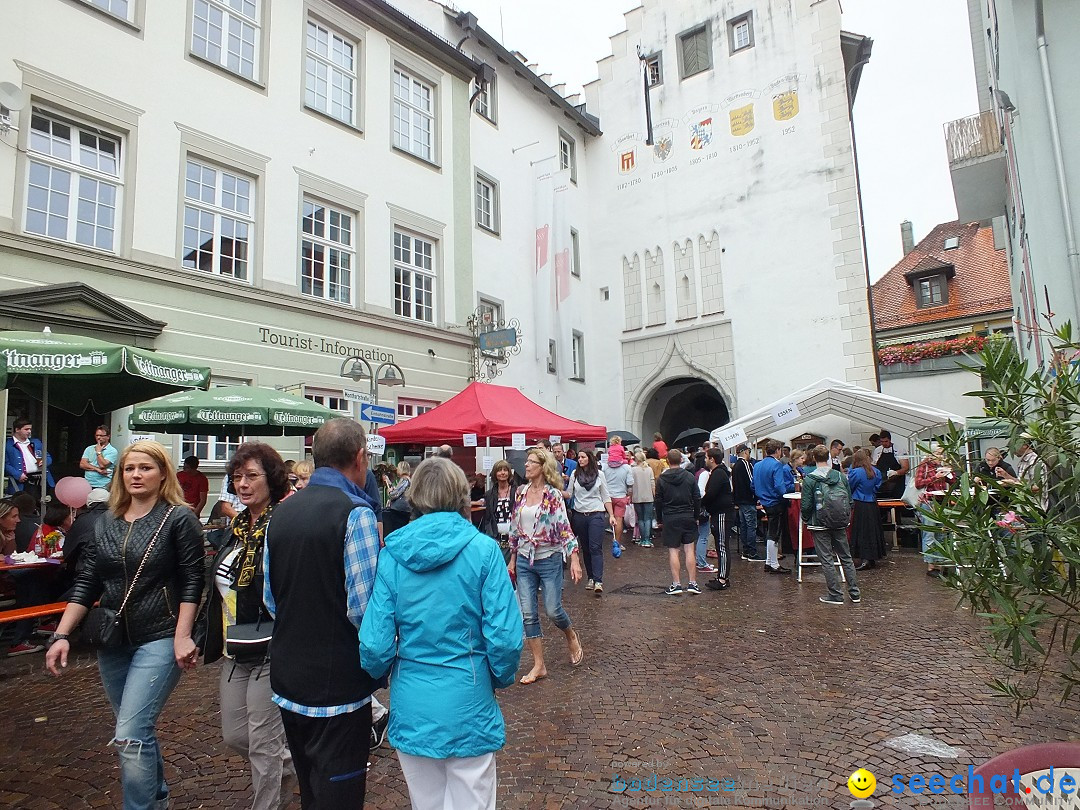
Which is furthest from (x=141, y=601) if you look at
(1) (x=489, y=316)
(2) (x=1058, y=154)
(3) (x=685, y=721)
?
(1) (x=489, y=316)

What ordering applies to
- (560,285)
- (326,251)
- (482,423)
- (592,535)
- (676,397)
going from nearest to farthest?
(592,535)
(482,423)
(326,251)
(560,285)
(676,397)

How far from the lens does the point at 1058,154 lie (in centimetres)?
816

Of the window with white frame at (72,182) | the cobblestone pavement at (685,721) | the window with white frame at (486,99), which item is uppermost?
the window with white frame at (486,99)

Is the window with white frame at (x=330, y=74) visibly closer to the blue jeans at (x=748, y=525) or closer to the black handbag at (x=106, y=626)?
the blue jeans at (x=748, y=525)

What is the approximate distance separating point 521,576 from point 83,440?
29.0ft

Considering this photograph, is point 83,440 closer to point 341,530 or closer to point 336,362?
point 336,362

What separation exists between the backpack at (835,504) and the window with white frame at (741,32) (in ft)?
59.2

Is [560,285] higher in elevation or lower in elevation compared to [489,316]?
higher

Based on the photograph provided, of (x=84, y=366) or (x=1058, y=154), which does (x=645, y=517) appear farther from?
(x=84, y=366)

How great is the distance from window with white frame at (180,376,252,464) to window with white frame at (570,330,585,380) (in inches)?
473

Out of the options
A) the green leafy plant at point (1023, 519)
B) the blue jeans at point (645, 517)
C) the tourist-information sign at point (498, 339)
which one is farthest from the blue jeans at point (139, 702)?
the tourist-information sign at point (498, 339)

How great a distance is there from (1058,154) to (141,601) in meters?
9.81

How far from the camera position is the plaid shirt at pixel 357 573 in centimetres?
261

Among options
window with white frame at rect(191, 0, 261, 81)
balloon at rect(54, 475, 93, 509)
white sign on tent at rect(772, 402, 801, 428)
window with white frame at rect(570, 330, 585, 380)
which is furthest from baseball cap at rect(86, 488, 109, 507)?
window with white frame at rect(570, 330, 585, 380)
